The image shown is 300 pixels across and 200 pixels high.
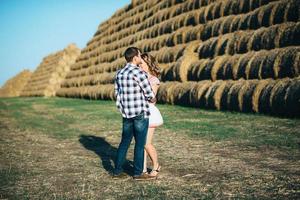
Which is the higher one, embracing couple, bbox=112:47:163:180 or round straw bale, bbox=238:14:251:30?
round straw bale, bbox=238:14:251:30

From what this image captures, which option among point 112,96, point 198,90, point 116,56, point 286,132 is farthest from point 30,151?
point 116,56

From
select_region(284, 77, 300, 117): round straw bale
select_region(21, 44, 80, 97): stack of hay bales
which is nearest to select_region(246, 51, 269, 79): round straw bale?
select_region(284, 77, 300, 117): round straw bale

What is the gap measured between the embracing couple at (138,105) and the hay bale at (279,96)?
6086 millimetres

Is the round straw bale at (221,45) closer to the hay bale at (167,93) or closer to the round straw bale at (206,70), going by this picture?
the round straw bale at (206,70)

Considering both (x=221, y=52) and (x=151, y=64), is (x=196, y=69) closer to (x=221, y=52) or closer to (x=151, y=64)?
(x=221, y=52)

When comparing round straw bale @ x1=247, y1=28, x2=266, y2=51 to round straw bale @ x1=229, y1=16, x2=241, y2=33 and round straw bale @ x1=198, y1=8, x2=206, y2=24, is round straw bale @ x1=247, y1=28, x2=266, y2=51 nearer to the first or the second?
round straw bale @ x1=229, y1=16, x2=241, y2=33

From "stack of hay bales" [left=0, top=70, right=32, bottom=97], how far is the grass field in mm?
44088

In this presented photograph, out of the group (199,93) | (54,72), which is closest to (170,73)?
(199,93)

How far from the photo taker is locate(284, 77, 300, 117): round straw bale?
33.9 feet

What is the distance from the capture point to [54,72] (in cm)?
4078

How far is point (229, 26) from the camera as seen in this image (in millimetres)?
15992

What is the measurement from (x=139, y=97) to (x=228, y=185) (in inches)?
66.9

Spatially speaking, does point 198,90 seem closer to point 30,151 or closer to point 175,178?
point 30,151

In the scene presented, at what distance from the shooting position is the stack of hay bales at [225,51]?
38.4ft
